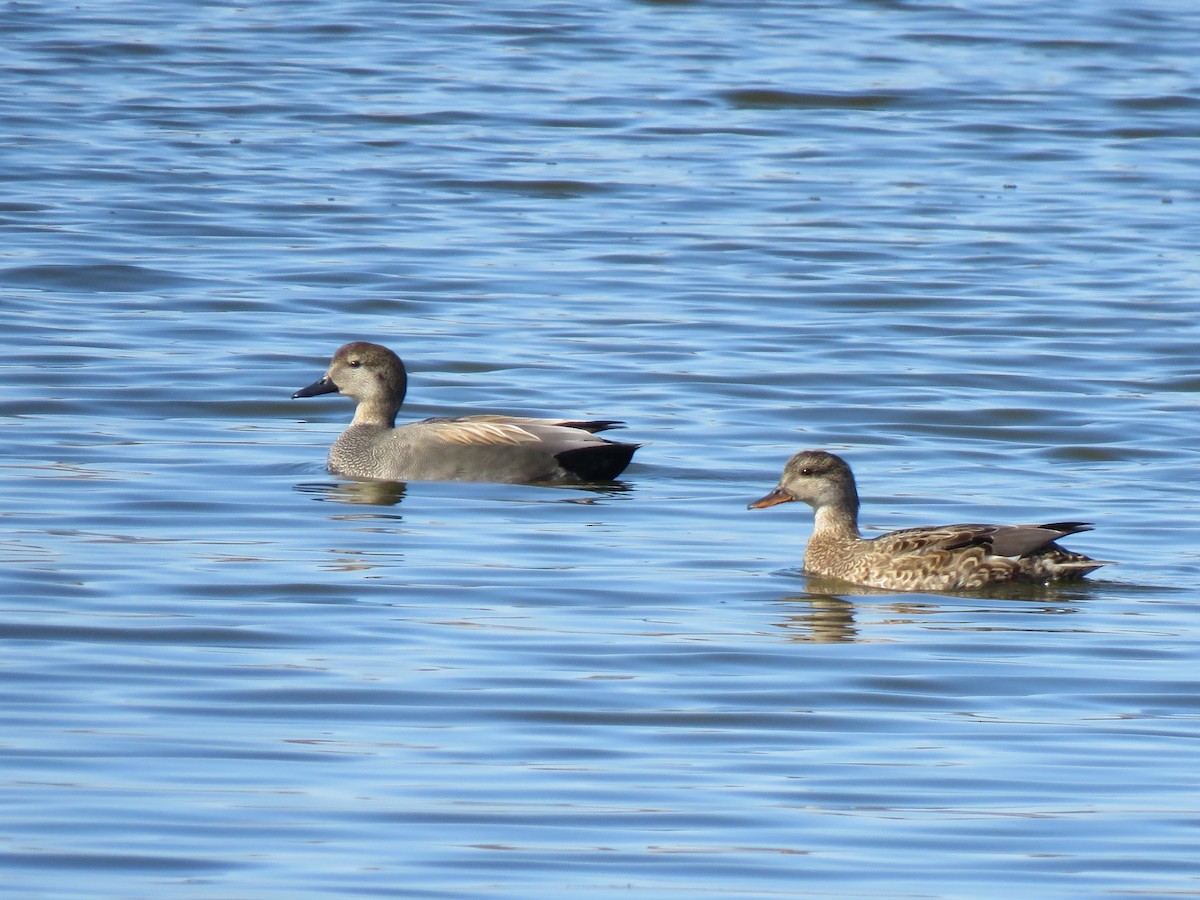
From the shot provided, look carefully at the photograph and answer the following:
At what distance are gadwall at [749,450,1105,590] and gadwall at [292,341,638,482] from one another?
1.97 meters

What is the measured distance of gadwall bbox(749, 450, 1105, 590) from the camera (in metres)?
9.66

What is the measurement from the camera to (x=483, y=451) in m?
11.9

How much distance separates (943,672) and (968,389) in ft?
22.0

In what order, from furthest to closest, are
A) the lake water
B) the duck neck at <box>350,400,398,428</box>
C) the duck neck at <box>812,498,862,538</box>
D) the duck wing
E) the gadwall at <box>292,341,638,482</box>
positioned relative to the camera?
1. the duck neck at <box>350,400,398,428</box>
2. the gadwall at <box>292,341,638,482</box>
3. the duck neck at <box>812,498,862,538</box>
4. the duck wing
5. the lake water

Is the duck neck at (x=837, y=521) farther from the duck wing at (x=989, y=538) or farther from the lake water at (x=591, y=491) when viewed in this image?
the duck wing at (x=989, y=538)

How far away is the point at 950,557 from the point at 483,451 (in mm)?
2980

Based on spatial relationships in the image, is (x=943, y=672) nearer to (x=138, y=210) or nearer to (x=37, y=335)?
(x=37, y=335)

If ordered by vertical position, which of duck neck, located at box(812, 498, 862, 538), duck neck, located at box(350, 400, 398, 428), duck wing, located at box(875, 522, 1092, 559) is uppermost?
duck wing, located at box(875, 522, 1092, 559)

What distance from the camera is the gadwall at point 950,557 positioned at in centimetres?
966

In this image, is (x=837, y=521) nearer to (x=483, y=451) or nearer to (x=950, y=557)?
(x=950, y=557)

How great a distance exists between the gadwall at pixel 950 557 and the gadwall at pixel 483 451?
1966 mm

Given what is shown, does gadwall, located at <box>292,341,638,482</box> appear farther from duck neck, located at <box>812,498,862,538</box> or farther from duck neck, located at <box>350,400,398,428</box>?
duck neck, located at <box>812,498,862,538</box>

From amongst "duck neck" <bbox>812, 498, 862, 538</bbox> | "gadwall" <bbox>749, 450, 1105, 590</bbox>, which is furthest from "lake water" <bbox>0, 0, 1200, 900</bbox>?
"duck neck" <bbox>812, 498, 862, 538</bbox>

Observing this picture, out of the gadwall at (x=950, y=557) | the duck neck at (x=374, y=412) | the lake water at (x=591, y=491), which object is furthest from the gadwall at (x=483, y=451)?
the gadwall at (x=950, y=557)
